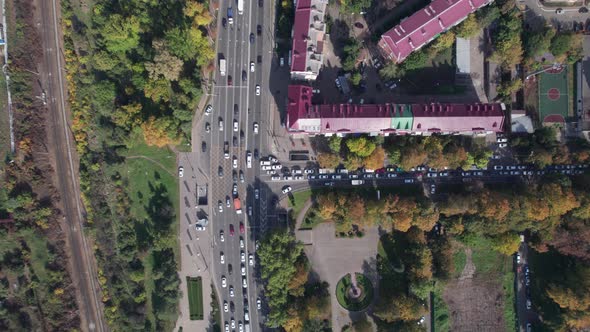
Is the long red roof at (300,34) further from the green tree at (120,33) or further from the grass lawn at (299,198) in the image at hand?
the green tree at (120,33)

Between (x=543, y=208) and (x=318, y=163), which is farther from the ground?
(x=318, y=163)

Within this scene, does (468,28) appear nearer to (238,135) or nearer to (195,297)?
(238,135)

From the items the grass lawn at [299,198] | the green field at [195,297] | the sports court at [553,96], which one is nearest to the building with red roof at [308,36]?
the grass lawn at [299,198]

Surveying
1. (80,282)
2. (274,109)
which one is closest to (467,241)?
(274,109)

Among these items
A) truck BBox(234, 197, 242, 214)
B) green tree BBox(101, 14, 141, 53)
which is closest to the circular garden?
truck BBox(234, 197, 242, 214)

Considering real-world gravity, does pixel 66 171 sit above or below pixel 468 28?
below

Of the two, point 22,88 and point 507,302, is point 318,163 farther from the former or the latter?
point 22,88

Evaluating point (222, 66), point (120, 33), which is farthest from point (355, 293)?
point (120, 33)
